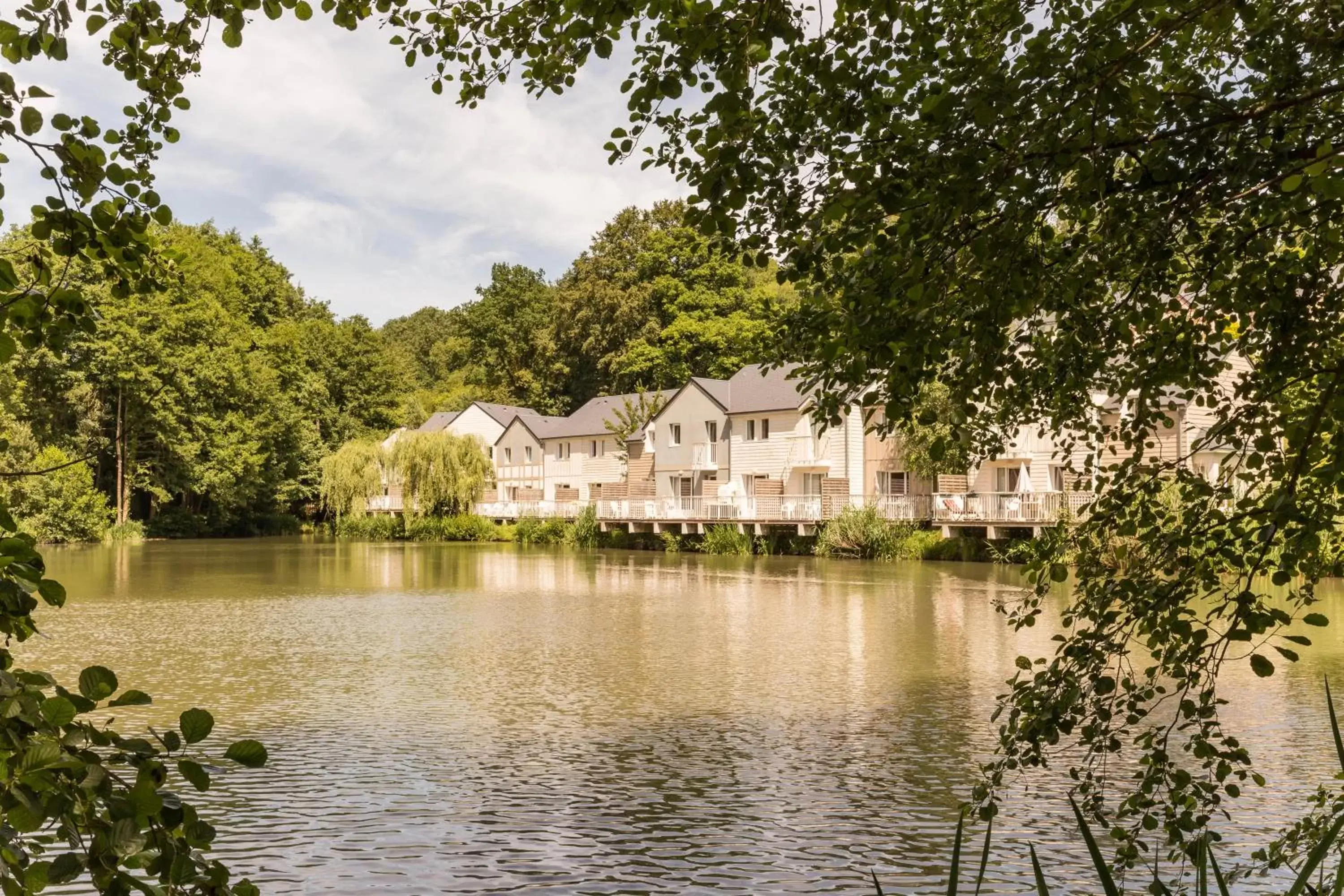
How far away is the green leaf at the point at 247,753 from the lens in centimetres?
200

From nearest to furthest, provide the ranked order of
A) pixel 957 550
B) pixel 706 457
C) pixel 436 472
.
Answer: pixel 957 550 < pixel 706 457 < pixel 436 472

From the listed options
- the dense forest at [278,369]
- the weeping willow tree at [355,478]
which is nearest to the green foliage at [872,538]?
the dense forest at [278,369]

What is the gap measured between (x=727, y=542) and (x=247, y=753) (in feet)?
127

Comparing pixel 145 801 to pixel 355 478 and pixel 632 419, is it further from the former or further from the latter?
pixel 632 419

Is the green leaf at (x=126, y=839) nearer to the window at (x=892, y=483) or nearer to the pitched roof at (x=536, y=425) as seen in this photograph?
the window at (x=892, y=483)

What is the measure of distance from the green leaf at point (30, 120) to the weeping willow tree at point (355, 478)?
50.6 meters

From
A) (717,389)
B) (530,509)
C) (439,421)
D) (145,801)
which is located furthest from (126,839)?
(439,421)

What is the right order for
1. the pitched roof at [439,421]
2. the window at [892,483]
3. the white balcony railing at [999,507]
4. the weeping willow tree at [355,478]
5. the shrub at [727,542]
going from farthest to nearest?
the pitched roof at [439,421], the weeping willow tree at [355,478], the window at [892,483], the shrub at [727,542], the white balcony railing at [999,507]

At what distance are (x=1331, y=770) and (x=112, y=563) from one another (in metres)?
32.6

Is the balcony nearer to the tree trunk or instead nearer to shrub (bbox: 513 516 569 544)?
shrub (bbox: 513 516 569 544)

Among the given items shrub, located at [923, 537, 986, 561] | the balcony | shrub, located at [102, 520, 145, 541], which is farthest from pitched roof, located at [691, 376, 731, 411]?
shrub, located at [102, 520, 145, 541]

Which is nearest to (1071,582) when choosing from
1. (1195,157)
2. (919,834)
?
(919,834)

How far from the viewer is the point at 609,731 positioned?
34.7 feet

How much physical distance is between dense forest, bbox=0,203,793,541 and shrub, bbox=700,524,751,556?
9.36 meters
